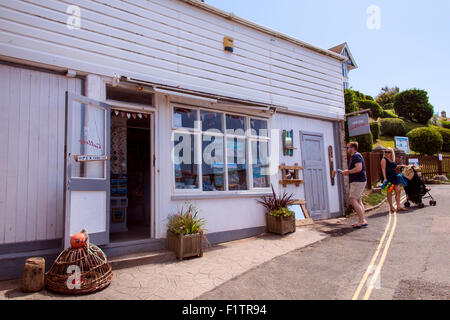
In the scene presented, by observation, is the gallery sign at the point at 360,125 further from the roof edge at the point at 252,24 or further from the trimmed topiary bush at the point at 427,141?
the trimmed topiary bush at the point at 427,141

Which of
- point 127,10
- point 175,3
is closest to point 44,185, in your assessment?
point 127,10

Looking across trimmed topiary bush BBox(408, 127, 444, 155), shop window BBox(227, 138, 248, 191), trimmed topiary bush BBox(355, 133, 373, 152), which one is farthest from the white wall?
trimmed topiary bush BBox(408, 127, 444, 155)

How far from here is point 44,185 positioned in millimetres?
4488

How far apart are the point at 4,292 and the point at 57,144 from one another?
7.20 feet

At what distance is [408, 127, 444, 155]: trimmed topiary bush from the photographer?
70.8 ft

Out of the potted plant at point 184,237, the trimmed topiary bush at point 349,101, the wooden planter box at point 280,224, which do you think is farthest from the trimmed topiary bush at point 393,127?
the potted plant at point 184,237

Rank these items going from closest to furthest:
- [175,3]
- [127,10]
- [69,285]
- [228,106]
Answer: [69,285] < [127,10] < [175,3] < [228,106]

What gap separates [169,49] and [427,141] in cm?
2290

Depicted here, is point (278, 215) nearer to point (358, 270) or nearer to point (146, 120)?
point (358, 270)

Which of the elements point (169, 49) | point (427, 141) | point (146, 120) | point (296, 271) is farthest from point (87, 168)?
point (427, 141)

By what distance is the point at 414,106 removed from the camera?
34781 mm

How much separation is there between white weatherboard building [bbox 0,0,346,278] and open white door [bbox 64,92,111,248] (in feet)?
0.06
